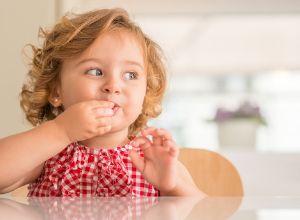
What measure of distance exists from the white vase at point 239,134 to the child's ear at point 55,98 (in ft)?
5.17

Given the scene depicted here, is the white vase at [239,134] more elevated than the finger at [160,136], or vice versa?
the finger at [160,136]

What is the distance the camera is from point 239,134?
278 cm

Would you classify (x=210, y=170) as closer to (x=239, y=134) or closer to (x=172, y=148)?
(x=172, y=148)

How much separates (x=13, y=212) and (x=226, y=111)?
2.35 m

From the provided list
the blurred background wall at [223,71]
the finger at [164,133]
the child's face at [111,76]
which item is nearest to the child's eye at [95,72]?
the child's face at [111,76]

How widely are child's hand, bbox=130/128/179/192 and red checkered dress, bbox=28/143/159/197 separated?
16 cm

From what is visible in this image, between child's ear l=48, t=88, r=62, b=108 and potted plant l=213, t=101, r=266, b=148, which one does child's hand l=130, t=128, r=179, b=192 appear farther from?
potted plant l=213, t=101, r=266, b=148

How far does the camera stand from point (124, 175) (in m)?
1.20

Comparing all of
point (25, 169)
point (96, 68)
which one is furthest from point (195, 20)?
point (25, 169)

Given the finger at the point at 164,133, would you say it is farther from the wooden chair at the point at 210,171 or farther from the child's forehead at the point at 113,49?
the wooden chair at the point at 210,171

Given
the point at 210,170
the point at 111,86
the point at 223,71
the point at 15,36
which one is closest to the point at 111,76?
the point at 111,86

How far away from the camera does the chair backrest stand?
1495 millimetres

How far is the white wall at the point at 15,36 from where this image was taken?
237cm

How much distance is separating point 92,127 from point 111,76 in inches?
5.1
